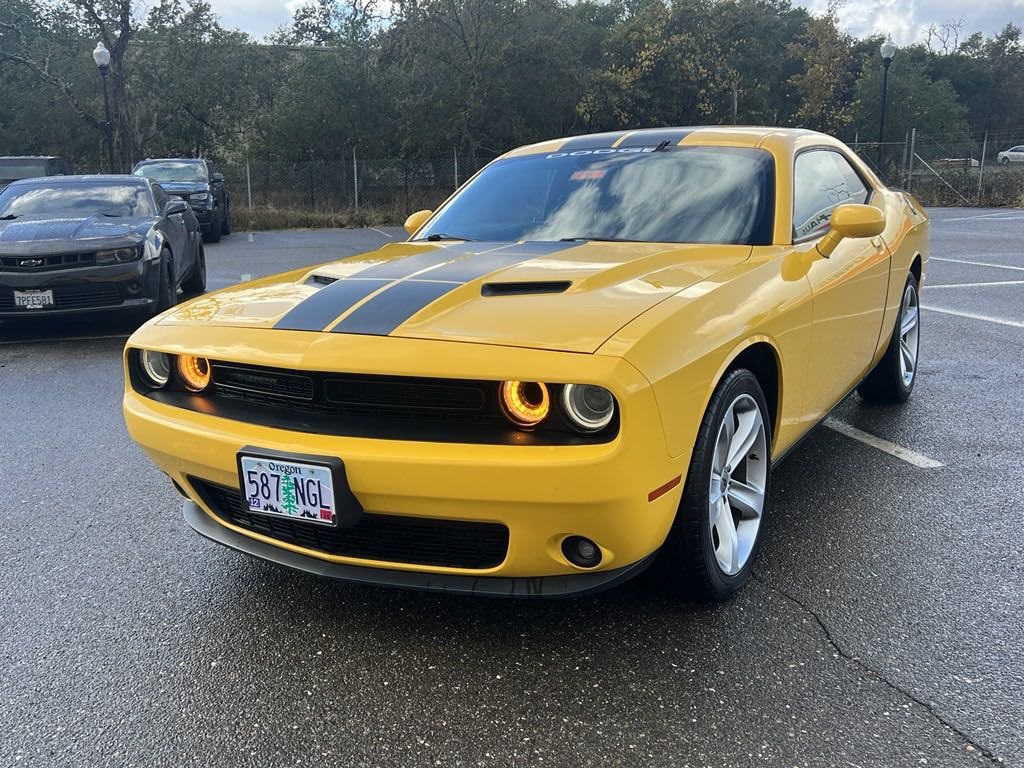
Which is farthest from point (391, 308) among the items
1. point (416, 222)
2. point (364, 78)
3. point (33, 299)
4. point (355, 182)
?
point (364, 78)

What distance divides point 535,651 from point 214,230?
627 inches

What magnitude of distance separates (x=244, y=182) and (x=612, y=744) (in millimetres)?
24266

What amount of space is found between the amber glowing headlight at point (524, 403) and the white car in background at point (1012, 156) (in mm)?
32334

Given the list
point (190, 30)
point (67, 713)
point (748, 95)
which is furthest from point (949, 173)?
point (67, 713)

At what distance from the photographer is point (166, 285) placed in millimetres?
7469

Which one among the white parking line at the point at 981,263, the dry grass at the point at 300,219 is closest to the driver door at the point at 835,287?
the white parking line at the point at 981,263

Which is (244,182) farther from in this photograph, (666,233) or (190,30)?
(666,233)

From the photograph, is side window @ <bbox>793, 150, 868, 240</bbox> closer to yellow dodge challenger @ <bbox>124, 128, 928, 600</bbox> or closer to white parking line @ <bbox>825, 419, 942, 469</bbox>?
yellow dodge challenger @ <bbox>124, 128, 928, 600</bbox>

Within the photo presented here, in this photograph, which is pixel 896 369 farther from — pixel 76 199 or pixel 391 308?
pixel 76 199

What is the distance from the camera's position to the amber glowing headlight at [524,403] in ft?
7.04

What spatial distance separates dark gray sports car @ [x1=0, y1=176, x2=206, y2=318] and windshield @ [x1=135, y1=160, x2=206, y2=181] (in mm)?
8763

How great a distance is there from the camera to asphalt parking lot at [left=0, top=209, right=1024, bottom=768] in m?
2.01

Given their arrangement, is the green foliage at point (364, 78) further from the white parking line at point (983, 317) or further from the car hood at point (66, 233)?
the white parking line at point (983, 317)

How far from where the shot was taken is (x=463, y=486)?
2076mm
